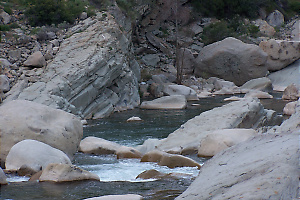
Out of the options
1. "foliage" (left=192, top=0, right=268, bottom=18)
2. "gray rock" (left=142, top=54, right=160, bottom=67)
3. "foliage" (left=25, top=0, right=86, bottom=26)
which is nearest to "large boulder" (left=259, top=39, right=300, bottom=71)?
"gray rock" (left=142, top=54, right=160, bottom=67)

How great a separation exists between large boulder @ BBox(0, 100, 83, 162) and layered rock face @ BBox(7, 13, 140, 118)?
5.83 m

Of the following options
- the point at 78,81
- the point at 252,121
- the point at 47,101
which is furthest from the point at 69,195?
the point at 78,81

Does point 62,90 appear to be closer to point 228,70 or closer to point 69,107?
point 69,107

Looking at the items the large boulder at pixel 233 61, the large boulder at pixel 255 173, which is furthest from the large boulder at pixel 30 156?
the large boulder at pixel 233 61

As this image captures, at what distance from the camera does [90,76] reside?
17.5m

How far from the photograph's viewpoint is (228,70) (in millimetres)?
29359

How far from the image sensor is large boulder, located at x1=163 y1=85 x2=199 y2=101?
2309cm

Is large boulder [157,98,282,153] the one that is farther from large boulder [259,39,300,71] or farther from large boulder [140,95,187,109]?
large boulder [259,39,300,71]

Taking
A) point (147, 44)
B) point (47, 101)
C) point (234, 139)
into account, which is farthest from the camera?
point (147, 44)

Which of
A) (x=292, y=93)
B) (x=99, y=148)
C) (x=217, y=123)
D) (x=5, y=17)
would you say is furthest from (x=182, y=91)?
(x=99, y=148)

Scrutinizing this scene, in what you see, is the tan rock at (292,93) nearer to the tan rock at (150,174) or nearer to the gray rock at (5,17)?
the gray rock at (5,17)

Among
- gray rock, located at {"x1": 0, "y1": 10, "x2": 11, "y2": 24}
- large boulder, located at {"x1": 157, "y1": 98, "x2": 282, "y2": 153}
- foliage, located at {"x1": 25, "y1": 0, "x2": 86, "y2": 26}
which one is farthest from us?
foliage, located at {"x1": 25, "y1": 0, "x2": 86, "y2": 26}

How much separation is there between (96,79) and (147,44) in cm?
1878

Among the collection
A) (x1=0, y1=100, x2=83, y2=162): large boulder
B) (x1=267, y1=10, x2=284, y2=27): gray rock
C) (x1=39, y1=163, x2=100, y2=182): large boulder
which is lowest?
(x1=39, y1=163, x2=100, y2=182): large boulder
